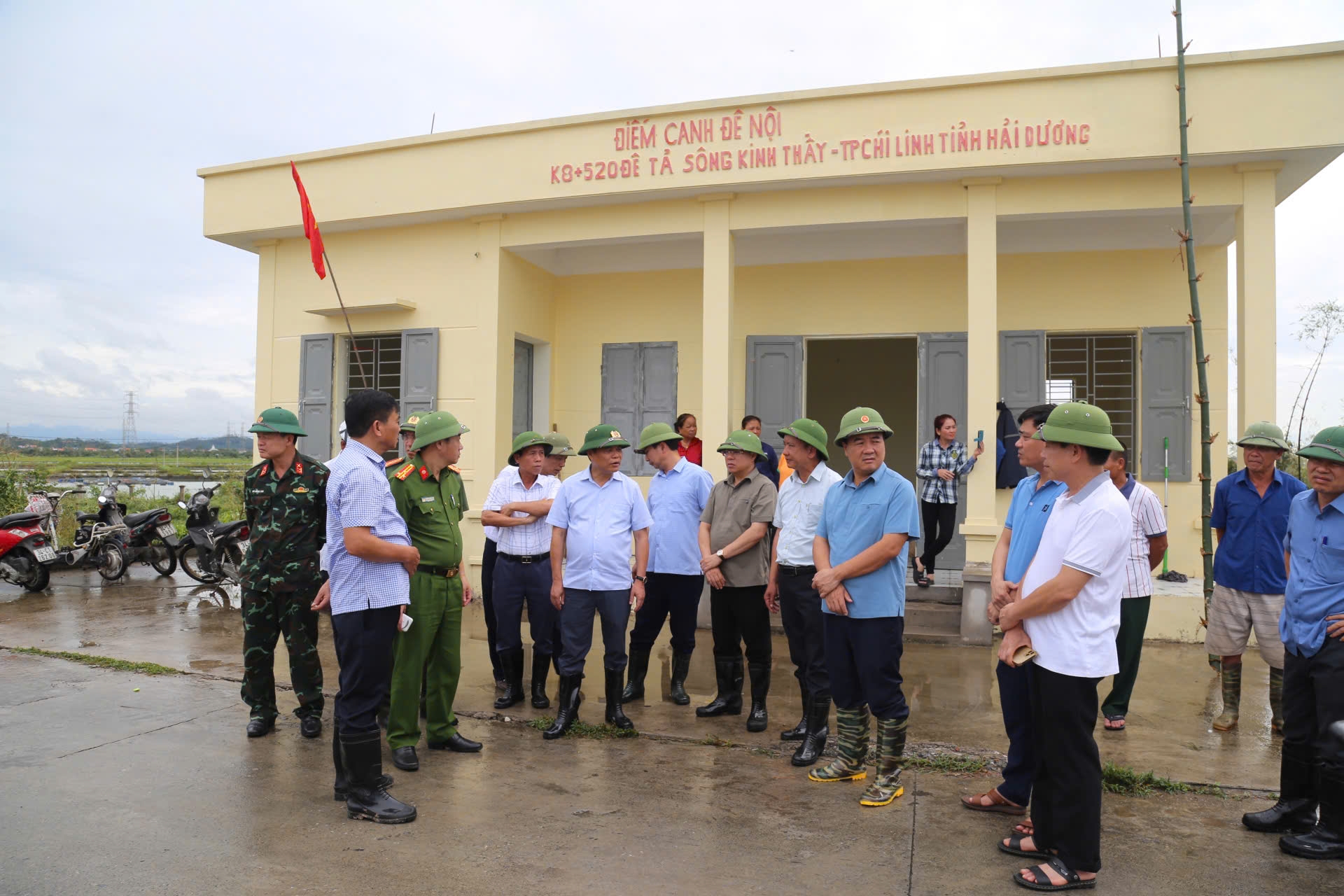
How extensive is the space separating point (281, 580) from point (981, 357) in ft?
20.0

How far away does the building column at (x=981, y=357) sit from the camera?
796 cm

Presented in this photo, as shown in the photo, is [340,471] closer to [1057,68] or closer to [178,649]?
[178,649]

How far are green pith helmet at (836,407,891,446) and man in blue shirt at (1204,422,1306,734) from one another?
2264 millimetres

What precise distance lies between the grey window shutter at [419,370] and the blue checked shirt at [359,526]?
5.97 meters

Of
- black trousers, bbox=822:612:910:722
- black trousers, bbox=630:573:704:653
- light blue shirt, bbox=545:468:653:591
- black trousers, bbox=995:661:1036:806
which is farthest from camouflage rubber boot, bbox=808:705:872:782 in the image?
black trousers, bbox=630:573:704:653

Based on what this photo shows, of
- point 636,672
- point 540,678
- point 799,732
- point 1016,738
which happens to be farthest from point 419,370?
point 1016,738

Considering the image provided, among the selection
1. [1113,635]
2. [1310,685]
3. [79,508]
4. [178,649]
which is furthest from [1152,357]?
[79,508]

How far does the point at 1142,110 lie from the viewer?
7.61m

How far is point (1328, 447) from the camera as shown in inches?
146

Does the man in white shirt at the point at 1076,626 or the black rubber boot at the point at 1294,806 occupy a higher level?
the man in white shirt at the point at 1076,626

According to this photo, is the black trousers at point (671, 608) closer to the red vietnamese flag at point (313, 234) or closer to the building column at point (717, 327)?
the building column at point (717, 327)

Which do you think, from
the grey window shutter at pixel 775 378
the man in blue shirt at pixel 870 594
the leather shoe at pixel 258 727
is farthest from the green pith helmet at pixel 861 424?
the grey window shutter at pixel 775 378

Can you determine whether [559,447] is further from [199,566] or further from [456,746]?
[199,566]

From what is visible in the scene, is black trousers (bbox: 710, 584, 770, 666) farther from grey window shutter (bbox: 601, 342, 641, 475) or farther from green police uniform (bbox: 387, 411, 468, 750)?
grey window shutter (bbox: 601, 342, 641, 475)
